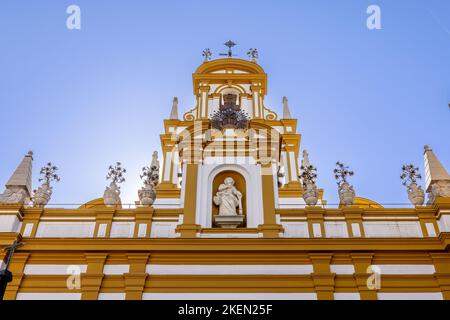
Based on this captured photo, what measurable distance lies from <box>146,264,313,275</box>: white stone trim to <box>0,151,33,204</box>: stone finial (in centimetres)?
431

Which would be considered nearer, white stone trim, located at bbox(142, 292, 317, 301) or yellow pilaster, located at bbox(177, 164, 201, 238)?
white stone trim, located at bbox(142, 292, 317, 301)

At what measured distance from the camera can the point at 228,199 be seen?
554 inches

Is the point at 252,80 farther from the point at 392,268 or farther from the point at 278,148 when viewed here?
the point at 392,268

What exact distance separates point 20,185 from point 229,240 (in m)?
6.26

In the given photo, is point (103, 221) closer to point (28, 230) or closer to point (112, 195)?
point (112, 195)

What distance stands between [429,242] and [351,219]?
6.74 ft

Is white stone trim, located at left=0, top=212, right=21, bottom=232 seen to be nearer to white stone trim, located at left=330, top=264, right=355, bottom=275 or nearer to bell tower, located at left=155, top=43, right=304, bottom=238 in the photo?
bell tower, located at left=155, top=43, right=304, bottom=238

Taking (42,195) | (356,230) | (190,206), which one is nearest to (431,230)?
(356,230)

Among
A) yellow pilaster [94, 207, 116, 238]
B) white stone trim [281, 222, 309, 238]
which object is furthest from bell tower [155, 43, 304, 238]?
yellow pilaster [94, 207, 116, 238]

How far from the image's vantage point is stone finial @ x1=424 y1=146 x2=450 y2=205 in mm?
13492

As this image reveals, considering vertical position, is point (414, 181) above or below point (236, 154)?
below

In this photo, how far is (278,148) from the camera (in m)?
15.5

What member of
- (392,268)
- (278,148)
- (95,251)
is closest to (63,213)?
(95,251)

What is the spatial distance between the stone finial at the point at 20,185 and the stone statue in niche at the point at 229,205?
18.0 feet
